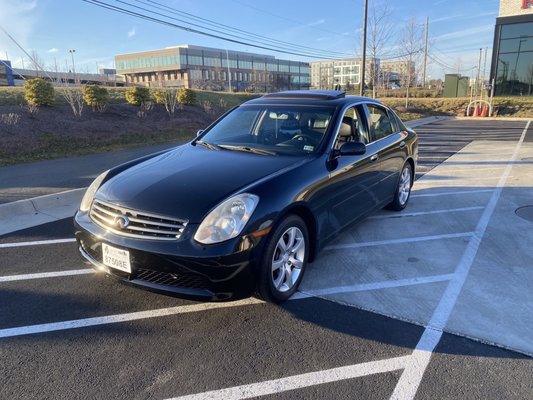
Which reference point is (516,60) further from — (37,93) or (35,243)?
(35,243)

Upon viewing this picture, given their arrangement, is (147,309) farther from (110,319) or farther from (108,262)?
(108,262)

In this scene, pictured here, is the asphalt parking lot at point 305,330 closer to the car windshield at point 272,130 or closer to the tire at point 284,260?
the tire at point 284,260

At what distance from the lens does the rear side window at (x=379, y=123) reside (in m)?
4.90

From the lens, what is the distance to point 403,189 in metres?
5.93

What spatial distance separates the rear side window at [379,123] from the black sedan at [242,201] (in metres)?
0.11

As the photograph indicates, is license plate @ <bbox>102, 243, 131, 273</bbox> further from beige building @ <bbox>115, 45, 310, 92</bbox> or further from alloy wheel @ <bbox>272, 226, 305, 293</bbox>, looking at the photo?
beige building @ <bbox>115, 45, 310, 92</bbox>

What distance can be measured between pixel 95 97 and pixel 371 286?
14.5 m

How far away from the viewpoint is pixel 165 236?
9.35 feet

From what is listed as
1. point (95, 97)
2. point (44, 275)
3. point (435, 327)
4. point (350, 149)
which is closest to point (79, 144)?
point (95, 97)

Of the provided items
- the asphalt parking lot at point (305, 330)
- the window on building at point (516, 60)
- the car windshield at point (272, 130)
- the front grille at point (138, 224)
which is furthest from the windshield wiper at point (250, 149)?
the window on building at point (516, 60)

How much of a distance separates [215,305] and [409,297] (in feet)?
5.41

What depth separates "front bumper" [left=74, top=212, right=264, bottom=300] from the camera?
2.74 meters

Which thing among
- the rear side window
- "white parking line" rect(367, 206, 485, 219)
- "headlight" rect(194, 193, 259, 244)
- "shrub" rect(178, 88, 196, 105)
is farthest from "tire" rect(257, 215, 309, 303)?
"shrub" rect(178, 88, 196, 105)

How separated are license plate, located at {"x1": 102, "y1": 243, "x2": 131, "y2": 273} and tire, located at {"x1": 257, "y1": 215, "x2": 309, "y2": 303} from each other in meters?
0.97
